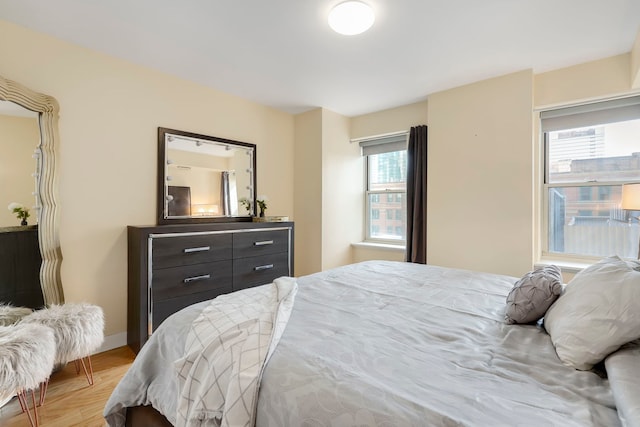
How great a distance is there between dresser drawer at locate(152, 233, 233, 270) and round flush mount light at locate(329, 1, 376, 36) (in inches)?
76.1

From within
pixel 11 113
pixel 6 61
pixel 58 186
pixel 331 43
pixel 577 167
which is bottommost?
pixel 58 186

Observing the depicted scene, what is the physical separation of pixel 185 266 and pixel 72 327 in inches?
33.5

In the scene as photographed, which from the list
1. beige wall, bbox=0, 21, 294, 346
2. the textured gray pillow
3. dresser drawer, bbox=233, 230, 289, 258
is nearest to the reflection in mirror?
beige wall, bbox=0, 21, 294, 346

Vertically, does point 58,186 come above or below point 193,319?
above

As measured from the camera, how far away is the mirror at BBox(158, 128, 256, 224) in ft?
9.48

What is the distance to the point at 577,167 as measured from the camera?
2.88 m

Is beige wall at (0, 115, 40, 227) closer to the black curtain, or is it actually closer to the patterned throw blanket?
the patterned throw blanket

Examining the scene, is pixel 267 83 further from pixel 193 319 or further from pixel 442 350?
pixel 442 350

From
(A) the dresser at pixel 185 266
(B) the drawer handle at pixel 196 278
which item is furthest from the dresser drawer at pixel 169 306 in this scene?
(B) the drawer handle at pixel 196 278

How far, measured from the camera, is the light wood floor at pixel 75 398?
5.41 feet

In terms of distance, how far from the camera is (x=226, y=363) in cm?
96

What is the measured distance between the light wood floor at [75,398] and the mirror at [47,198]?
1.82 feet

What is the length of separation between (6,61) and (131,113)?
782 mm

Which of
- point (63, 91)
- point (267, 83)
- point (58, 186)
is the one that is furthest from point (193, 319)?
point (267, 83)
